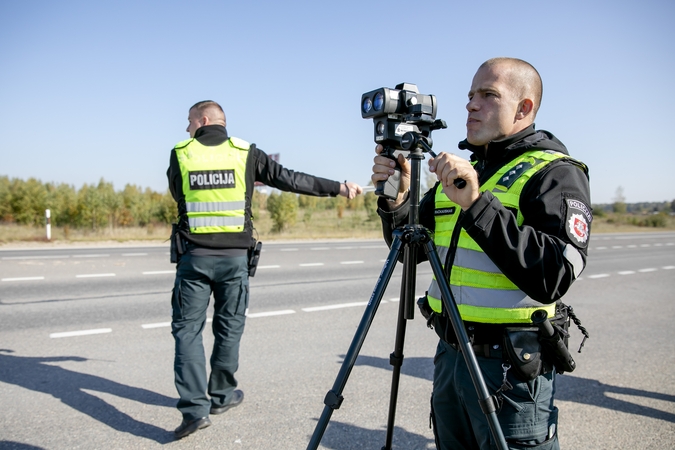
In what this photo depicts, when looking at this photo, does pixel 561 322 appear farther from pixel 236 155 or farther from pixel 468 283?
pixel 236 155

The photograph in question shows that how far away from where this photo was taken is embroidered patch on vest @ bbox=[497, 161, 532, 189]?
1844 millimetres

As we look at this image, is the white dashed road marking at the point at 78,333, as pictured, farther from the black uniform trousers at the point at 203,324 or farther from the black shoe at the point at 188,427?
the black shoe at the point at 188,427

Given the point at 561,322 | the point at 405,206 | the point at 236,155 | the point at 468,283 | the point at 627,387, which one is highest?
the point at 236,155

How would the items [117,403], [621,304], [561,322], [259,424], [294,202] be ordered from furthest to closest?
[294,202] < [621,304] < [117,403] < [259,424] < [561,322]

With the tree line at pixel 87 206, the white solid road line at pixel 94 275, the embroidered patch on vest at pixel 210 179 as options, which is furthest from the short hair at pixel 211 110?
the tree line at pixel 87 206

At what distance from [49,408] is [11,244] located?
15847mm

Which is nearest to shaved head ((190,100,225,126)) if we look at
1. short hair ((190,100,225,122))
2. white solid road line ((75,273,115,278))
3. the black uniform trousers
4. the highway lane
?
short hair ((190,100,225,122))

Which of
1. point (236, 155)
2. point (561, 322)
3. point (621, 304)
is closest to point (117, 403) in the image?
point (236, 155)

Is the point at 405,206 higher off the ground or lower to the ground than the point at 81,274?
higher

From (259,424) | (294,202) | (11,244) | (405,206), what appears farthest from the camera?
(294,202)

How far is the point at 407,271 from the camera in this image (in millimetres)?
1983

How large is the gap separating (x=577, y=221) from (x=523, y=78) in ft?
1.99

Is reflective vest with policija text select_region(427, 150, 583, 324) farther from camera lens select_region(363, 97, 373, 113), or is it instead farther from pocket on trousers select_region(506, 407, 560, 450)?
camera lens select_region(363, 97, 373, 113)

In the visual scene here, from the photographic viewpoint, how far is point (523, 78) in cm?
197
